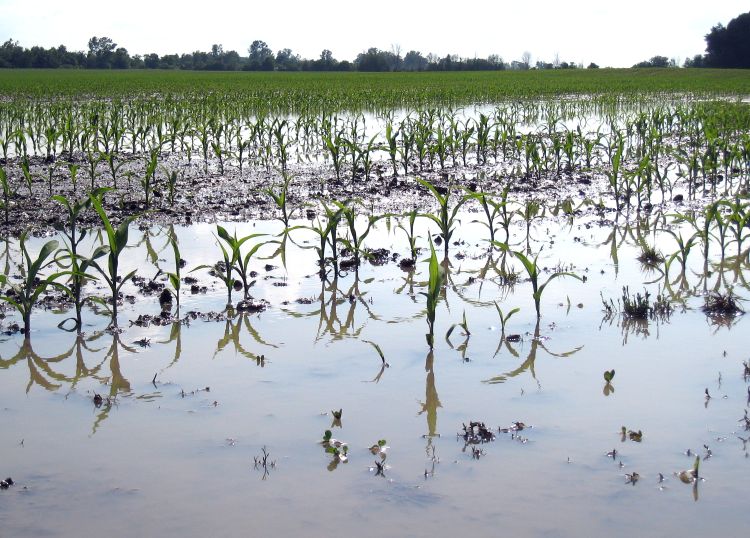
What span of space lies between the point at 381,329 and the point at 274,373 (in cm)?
86

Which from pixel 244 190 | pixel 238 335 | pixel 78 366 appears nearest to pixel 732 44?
pixel 244 190

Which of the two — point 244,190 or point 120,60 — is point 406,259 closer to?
point 244,190

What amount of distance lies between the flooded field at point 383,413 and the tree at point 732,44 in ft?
221

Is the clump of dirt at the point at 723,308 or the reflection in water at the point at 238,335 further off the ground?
the clump of dirt at the point at 723,308

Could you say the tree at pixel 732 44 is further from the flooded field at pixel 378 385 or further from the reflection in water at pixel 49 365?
the reflection in water at pixel 49 365

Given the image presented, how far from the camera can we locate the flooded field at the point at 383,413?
2.71 metres

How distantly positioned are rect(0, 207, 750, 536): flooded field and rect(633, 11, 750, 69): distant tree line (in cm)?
6746

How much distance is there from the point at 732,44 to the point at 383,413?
71.2 metres

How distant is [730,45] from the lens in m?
65.9

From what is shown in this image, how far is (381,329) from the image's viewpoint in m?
4.57

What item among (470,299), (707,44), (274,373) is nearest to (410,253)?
(470,299)

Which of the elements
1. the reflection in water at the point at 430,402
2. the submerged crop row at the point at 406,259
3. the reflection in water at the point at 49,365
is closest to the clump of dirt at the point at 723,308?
the submerged crop row at the point at 406,259

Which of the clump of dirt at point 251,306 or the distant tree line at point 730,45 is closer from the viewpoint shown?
the clump of dirt at point 251,306

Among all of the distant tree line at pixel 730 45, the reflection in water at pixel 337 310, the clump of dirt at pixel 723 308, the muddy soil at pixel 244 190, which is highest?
the distant tree line at pixel 730 45
